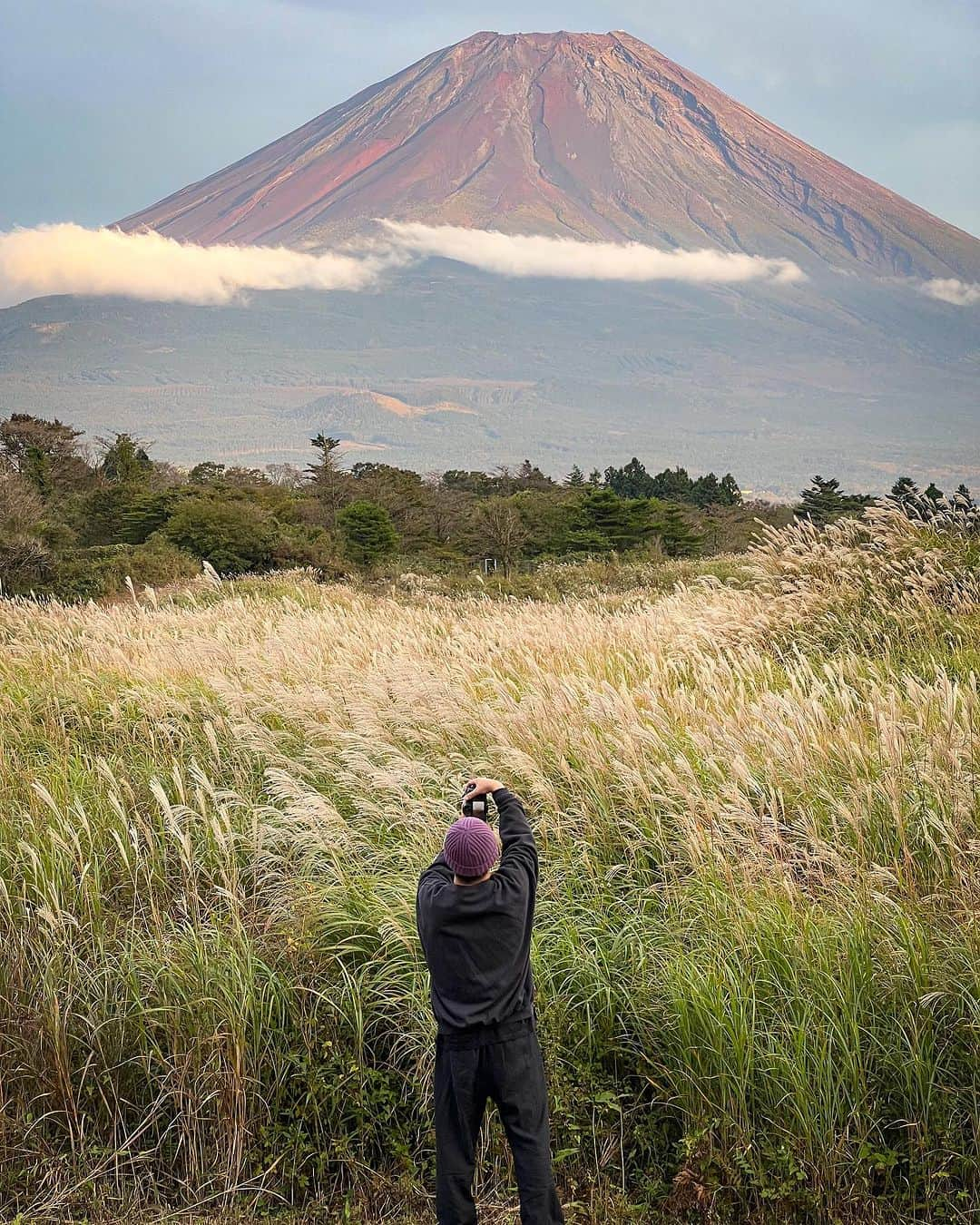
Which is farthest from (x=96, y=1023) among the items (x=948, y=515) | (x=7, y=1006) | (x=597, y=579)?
(x=597, y=579)

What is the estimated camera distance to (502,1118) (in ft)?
9.80

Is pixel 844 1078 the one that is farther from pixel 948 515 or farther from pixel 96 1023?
pixel 948 515

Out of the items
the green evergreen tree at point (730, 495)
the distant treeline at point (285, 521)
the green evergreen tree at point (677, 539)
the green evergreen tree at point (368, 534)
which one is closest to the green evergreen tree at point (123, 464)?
the distant treeline at point (285, 521)

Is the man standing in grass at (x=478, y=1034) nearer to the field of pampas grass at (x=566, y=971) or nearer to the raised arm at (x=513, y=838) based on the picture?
the raised arm at (x=513, y=838)

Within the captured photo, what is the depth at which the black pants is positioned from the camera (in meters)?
2.96

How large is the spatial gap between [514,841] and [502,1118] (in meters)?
0.75

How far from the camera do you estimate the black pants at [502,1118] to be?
116 inches

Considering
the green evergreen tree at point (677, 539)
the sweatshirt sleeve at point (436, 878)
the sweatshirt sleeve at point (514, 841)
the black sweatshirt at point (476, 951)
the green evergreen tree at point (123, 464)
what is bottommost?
the green evergreen tree at point (677, 539)

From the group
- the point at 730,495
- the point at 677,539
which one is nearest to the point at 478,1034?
the point at 677,539

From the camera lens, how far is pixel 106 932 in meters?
4.16

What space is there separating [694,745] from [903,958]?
1.76 meters

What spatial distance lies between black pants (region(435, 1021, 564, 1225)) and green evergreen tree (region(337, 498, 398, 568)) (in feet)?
101

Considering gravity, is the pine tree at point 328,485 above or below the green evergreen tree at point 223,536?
above

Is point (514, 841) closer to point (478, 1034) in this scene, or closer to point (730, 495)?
point (478, 1034)
